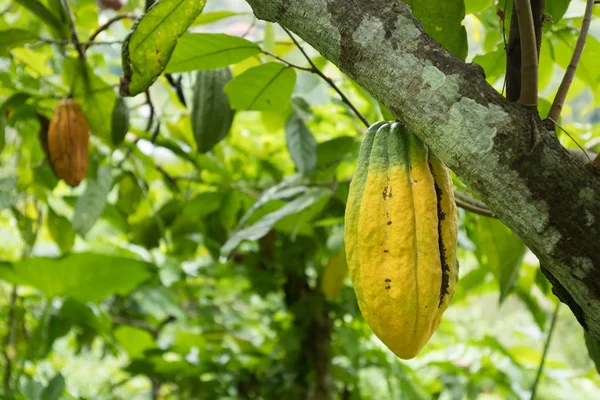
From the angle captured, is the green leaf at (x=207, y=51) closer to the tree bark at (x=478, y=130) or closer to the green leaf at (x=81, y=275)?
the tree bark at (x=478, y=130)

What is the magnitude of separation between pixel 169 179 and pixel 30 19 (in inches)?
25.7

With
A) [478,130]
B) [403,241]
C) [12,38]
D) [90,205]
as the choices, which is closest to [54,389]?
[90,205]

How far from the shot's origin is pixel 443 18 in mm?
678

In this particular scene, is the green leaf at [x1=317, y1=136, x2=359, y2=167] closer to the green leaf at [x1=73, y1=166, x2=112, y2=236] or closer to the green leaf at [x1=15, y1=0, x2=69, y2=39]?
the green leaf at [x1=73, y1=166, x2=112, y2=236]

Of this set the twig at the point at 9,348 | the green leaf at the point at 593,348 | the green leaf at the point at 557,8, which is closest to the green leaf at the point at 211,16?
the green leaf at the point at 557,8

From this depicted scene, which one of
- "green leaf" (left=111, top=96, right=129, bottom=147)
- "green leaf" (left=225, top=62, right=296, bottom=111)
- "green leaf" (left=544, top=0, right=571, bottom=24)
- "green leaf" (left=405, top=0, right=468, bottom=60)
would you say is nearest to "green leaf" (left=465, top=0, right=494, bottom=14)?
"green leaf" (left=544, top=0, right=571, bottom=24)

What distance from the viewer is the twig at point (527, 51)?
0.53m

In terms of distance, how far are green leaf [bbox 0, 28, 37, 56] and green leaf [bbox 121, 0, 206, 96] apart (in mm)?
641

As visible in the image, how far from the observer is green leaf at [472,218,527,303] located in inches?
37.6

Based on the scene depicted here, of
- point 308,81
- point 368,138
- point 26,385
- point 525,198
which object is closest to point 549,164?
point 525,198

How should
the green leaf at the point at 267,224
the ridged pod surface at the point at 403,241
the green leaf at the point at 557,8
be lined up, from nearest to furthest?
the ridged pod surface at the point at 403,241
the green leaf at the point at 557,8
the green leaf at the point at 267,224

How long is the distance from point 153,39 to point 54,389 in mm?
833

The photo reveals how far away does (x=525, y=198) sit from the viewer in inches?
18.4

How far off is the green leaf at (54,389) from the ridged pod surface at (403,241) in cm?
83
